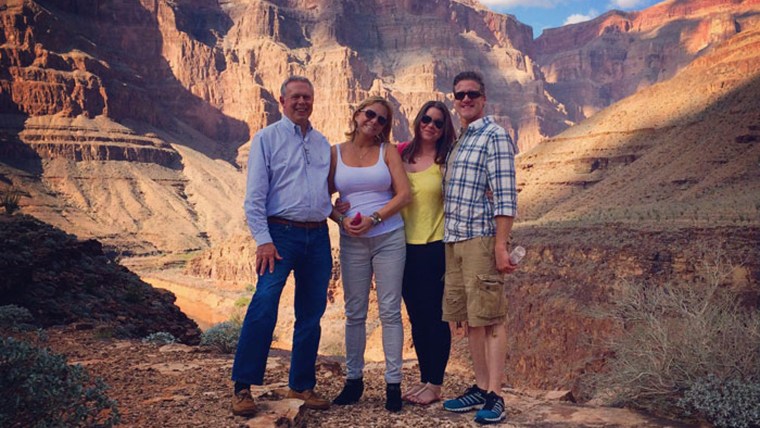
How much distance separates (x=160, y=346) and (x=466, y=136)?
522 centimetres

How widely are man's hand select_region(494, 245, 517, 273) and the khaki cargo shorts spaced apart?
0.23 ft

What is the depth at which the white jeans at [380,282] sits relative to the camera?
17.0 ft

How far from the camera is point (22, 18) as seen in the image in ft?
279

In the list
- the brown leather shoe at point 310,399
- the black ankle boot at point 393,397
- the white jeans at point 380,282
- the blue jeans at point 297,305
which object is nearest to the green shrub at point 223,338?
A: the brown leather shoe at point 310,399

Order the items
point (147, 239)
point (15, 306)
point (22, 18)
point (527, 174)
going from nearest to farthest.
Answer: point (15, 306) < point (527, 174) < point (147, 239) < point (22, 18)

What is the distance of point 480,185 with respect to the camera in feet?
16.5

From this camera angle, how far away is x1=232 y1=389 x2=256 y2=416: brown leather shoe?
15.5 ft

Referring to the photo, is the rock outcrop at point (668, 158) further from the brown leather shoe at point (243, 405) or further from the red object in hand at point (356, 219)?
the brown leather shoe at point (243, 405)

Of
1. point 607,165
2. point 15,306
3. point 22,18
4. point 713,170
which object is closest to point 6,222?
point 15,306

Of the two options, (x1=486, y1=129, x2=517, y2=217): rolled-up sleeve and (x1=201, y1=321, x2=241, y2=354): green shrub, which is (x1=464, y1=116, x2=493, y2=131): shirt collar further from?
(x1=201, y1=321, x2=241, y2=354): green shrub

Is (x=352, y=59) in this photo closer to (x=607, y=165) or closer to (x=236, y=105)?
(x=236, y=105)

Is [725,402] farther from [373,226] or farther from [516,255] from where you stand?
[373,226]

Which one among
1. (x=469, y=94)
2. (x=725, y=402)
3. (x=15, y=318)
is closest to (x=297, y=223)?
(x=469, y=94)

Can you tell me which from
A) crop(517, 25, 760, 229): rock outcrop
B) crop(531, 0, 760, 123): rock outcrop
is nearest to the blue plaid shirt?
crop(517, 25, 760, 229): rock outcrop
